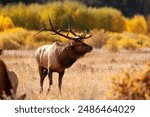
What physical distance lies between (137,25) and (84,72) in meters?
1.54

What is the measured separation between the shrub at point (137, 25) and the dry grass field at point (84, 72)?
37 cm

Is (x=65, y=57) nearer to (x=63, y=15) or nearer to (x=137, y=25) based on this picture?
(x=63, y=15)

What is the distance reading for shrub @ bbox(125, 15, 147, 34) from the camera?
12.9 meters

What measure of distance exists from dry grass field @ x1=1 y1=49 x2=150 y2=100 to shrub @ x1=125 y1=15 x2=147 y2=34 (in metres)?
0.37

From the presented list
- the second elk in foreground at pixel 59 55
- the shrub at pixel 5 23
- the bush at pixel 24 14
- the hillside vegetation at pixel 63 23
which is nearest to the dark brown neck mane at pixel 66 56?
the second elk in foreground at pixel 59 55

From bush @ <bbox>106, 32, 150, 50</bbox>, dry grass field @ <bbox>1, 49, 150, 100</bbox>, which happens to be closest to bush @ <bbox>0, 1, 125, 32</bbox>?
bush @ <bbox>106, 32, 150, 50</bbox>

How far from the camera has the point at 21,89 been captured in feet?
35.9

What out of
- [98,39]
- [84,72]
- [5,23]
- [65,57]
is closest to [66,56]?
[65,57]

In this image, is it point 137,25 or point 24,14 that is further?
point 137,25

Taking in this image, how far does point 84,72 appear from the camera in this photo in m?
12.1

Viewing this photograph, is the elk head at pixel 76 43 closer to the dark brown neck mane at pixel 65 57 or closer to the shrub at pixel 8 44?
the dark brown neck mane at pixel 65 57

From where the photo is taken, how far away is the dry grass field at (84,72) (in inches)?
412

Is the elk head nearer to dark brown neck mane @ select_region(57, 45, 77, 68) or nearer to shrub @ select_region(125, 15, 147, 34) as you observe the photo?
dark brown neck mane @ select_region(57, 45, 77, 68)

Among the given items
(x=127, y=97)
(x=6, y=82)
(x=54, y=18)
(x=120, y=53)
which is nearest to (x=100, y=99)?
(x=127, y=97)
